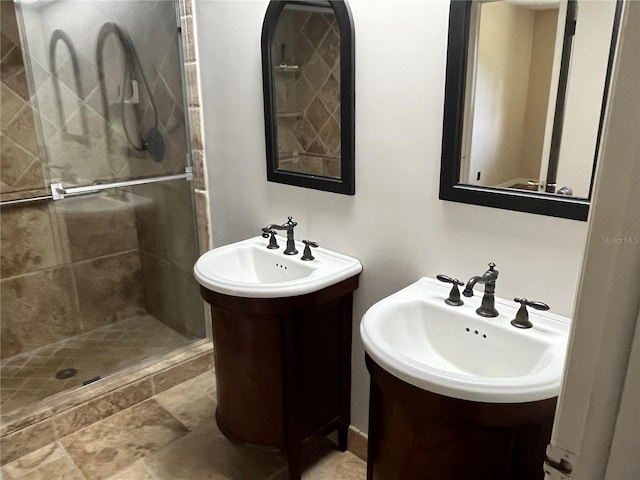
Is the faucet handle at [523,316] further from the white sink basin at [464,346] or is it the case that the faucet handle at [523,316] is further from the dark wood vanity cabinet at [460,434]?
the dark wood vanity cabinet at [460,434]

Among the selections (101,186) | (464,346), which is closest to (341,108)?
(464,346)

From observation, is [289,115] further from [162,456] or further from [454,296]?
[162,456]

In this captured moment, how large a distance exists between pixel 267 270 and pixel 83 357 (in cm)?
129

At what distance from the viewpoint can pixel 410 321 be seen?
142 centimetres

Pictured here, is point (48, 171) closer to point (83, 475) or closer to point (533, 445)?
point (83, 475)

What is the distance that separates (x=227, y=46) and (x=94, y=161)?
0.95 meters

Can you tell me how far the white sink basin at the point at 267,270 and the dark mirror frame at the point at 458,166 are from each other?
1.56 ft

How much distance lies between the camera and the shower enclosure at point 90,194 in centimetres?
227

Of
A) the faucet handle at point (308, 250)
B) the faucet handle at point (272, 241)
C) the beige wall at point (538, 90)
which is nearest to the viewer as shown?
the beige wall at point (538, 90)

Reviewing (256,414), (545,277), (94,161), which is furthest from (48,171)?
(545,277)

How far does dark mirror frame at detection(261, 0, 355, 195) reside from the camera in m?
1.59

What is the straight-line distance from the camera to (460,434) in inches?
43.7

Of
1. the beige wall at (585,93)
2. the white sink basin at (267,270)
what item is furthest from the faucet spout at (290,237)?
the beige wall at (585,93)

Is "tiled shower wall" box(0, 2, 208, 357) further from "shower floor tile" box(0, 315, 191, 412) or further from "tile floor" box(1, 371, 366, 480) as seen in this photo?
"tile floor" box(1, 371, 366, 480)
